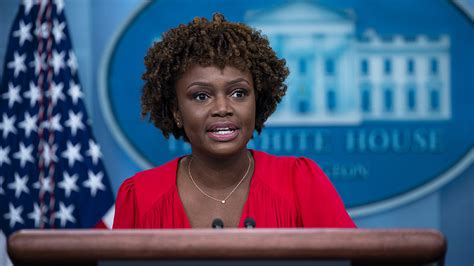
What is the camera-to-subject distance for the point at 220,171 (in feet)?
6.27

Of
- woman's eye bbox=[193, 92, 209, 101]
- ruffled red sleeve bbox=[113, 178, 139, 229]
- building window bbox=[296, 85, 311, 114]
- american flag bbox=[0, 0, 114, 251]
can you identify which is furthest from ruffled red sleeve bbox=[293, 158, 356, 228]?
american flag bbox=[0, 0, 114, 251]

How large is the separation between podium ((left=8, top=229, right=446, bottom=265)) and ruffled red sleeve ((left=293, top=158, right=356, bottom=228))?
2.41 ft

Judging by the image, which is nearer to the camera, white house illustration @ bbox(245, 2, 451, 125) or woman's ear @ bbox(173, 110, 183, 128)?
woman's ear @ bbox(173, 110, 183, 128)

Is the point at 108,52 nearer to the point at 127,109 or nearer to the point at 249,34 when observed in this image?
the point at 127,109

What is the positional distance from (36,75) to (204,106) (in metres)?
1.90

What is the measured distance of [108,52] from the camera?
3455 millimetres

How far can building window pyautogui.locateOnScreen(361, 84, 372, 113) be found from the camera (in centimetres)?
339

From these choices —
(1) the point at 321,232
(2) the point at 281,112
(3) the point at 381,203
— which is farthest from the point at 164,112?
(3) the point at 381,203

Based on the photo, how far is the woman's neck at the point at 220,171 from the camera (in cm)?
190

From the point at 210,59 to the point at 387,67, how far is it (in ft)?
5.90

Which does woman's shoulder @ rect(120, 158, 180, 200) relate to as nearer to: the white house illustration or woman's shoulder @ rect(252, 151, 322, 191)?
woman's shoulder @ rect(252, 151, 322, 191)

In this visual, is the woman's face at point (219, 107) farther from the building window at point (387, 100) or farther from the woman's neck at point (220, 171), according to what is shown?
the building window at point (387, 100)

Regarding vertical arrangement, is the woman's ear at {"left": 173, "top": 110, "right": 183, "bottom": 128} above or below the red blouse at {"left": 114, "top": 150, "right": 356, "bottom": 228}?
above

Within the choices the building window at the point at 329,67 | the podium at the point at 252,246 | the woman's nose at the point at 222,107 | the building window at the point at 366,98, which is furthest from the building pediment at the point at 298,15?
the podium at the point at 252,246
